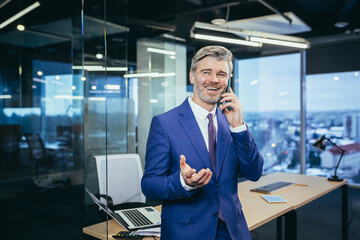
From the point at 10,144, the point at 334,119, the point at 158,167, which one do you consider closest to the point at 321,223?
the point at 334,119

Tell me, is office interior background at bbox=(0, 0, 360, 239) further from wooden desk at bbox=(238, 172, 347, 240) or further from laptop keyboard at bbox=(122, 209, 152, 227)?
laptop keyboard at bbox=(122, 209, 152, 227)

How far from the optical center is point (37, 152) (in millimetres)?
7438

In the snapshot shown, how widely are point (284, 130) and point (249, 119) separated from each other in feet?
3.20

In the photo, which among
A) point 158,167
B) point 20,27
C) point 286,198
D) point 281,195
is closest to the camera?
point 158,167

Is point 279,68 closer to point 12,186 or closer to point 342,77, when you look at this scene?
point 342,77

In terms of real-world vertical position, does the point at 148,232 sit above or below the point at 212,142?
below

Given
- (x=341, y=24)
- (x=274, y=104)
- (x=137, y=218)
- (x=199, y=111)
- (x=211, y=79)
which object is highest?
(x=341, y=24)

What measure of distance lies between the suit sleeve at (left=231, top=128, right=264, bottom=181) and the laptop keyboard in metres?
0.78

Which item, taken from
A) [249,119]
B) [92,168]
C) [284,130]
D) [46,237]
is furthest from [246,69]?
[46,237]

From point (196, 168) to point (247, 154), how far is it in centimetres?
24

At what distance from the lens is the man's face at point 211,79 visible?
1388mm

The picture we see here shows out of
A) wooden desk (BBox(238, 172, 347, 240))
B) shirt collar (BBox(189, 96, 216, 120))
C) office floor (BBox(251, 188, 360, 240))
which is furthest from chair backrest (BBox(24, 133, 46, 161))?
shirt collar (BBox(189, 96, 216, 120))

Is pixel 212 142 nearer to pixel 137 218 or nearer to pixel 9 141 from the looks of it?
pixel 137 218

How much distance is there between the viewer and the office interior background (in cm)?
543
